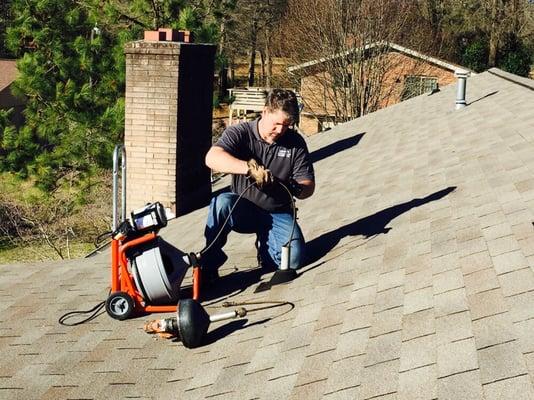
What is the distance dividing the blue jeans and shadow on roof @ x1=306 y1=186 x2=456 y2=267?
0.20 meters

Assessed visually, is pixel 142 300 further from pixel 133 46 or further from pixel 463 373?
pixel 133 46

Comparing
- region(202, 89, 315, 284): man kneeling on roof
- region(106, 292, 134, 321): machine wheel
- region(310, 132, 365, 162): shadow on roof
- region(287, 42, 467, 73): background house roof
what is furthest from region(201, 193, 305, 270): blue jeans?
region(287, 42, 467, 73): background house roof

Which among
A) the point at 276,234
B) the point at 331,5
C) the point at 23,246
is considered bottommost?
the point at 23,246

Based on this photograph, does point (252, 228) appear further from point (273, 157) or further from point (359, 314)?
point (359, 314)

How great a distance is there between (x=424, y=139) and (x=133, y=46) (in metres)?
3.75

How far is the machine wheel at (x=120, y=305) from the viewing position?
4.57m

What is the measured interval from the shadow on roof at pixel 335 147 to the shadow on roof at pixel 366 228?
5.50 metres

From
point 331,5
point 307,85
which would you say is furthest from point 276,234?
point 307,85

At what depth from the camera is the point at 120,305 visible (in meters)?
4.60

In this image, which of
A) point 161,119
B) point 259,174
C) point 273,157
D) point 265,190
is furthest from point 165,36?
point 259,174

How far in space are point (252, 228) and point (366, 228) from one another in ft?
2.86

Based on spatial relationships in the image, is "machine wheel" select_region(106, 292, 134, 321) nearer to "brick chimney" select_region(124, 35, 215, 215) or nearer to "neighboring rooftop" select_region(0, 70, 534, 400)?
"neighboring rooftop" select_region(0, 70, 534, 400)

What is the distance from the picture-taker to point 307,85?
99.3 ft

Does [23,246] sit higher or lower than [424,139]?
lower
